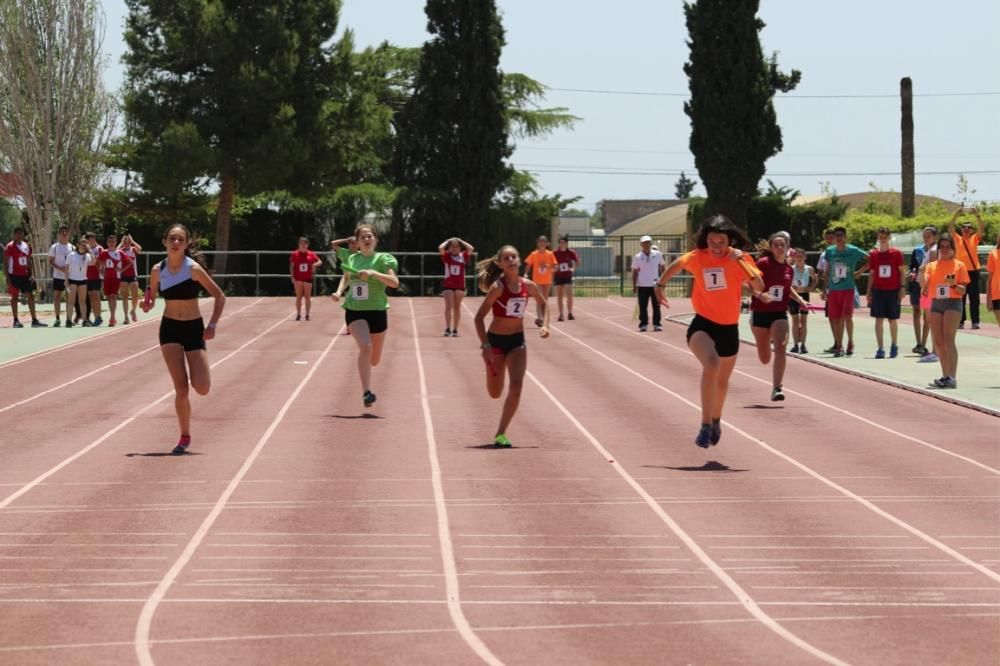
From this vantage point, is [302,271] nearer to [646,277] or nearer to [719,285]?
[646,277]

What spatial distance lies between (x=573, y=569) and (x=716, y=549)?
0.98m

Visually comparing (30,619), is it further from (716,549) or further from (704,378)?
(704,378)

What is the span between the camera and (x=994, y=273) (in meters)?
19.2

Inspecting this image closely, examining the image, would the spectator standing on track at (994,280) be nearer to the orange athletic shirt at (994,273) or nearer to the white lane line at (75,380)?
the orange athletic shirt at (994,273)

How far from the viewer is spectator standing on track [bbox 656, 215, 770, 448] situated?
41.1 ft

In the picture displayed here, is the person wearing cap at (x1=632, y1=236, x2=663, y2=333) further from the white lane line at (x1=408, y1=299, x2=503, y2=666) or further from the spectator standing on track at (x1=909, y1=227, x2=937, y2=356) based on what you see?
the white lane line at (x1=408, y1=299, x2=503, y2=666)

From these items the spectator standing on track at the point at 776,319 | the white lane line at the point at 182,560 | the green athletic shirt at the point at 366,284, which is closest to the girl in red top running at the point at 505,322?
the white lane line at the point at 182,560

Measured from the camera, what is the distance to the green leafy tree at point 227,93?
163 feet

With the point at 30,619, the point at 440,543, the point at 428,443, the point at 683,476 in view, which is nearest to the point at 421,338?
→ the point at 428,443

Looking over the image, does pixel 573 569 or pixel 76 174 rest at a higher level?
pixel 76 174

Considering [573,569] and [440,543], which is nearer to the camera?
[573,569]

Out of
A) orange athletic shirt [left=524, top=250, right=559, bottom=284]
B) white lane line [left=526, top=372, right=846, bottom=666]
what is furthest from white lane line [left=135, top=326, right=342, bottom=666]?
orange athletic shirt [left=524, top=250, right=559, bottom=284]

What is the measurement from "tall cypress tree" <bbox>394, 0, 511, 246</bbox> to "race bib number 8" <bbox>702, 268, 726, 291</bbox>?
1528 inches

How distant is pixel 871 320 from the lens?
3328 centimetres
